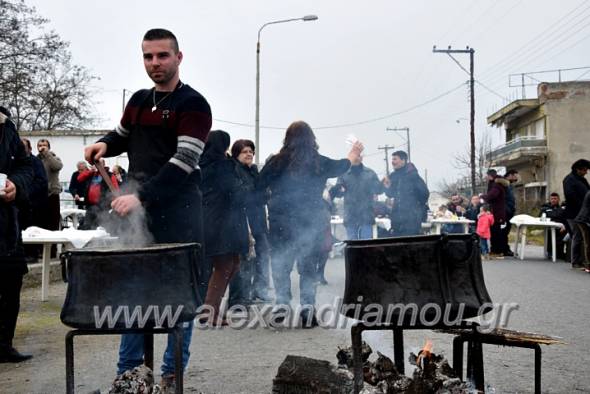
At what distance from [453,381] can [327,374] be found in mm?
687

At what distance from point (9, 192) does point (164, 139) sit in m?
1.79

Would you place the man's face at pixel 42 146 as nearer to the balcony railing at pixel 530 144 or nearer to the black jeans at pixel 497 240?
the black jeans at pixel 497 240

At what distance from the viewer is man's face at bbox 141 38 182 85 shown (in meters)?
3.24

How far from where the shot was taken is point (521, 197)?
152 feet

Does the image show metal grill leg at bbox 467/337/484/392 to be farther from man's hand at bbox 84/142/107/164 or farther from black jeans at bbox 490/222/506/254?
black jeans at bbox 490/222/506/254

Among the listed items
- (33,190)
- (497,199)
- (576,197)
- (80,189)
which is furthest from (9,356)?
(497,199)

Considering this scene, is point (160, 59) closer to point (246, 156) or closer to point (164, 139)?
point (164, 139)

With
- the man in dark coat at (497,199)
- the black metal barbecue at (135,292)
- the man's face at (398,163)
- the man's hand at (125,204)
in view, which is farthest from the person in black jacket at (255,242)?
the man in dark coat at (497,199)

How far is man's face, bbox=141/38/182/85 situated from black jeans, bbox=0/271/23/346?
2.29 m

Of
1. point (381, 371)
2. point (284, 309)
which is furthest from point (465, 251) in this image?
point (284, 309)

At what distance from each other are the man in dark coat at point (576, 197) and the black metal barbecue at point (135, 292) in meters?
11.2

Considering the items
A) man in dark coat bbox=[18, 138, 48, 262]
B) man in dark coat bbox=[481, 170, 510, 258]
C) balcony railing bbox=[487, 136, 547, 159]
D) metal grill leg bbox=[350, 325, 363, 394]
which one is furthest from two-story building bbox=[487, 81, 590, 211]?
metal grill leg bbox=[350, 325, 363, 394]

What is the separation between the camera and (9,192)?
441 centimetres

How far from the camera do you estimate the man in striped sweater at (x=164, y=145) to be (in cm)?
313
